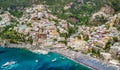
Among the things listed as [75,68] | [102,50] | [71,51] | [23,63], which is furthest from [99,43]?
[23,63]

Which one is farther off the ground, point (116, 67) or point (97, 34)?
point (97, 34)

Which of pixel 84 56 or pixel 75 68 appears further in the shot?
pixel 84 56

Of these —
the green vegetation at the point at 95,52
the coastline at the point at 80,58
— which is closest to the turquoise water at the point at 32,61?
the coastline at the point at 80,58

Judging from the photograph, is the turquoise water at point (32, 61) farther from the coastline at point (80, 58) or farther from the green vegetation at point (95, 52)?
the green vegetation at point (95, 52)

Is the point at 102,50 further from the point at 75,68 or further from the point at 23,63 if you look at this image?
the point at 23,63

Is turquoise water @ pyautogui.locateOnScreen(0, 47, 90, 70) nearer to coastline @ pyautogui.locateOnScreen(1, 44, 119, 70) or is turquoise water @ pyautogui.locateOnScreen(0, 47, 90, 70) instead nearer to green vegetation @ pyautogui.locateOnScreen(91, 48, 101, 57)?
coastline @ pyautogui.locateOnScreen(1, 44, 119, 70)

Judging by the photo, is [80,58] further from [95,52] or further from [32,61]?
[32,61]

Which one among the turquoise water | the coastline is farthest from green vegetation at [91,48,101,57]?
the turquoise water

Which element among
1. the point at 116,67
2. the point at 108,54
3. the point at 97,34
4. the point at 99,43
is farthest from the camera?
the point at 97,34
